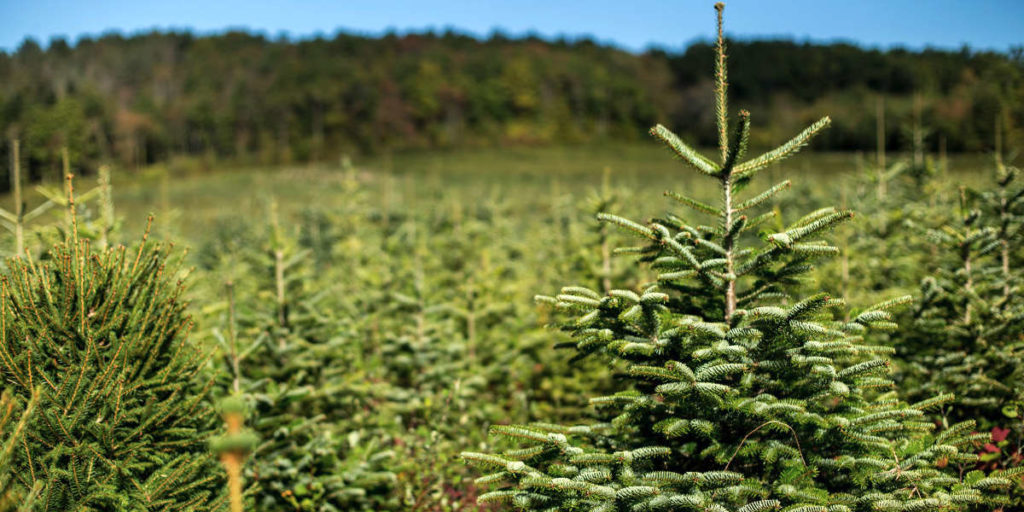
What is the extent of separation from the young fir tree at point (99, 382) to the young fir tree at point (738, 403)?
191cm

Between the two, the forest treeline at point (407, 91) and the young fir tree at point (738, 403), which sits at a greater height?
the forest treeline at point (407, 91)

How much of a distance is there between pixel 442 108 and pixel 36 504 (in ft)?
303

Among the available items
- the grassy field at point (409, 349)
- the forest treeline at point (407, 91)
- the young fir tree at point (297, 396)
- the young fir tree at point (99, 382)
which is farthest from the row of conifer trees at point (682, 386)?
the forest treeline at point (407, 91)

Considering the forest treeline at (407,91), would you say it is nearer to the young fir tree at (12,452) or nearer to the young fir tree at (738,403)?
the young fir tree at (738,403)

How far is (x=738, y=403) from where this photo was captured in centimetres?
307

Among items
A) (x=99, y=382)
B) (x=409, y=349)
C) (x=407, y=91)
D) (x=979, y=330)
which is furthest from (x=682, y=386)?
(x=407, y=91)

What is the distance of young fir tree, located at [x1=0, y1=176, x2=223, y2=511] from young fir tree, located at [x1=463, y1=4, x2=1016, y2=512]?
191 centimetres

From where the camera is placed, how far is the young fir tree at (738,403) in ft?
9.77

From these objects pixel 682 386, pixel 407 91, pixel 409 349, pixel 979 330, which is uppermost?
pixel 407 91

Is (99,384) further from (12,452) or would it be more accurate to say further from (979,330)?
(979,330)

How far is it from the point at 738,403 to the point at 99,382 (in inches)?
139

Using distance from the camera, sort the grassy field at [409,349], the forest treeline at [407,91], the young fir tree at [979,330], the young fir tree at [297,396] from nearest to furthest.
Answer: the young fir tree at [979,330], the young fir tree at [297,396], the grassy field at [409,349], the forest treeline at [407,91]

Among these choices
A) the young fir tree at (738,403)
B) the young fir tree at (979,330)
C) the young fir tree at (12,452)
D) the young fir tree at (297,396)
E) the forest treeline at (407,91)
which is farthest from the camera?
the forest treeline at (407,91)

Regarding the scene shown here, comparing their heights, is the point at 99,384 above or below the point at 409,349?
above
